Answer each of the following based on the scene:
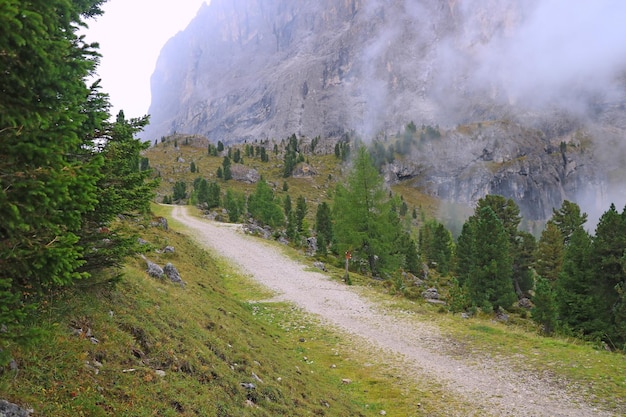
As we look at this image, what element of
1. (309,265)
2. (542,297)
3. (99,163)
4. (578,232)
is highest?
(578,232)

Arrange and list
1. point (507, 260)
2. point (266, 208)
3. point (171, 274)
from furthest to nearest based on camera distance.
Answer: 1. point (266, 208)
2. point (507, 260)
3. point (171, 274)

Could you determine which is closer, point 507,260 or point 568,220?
point 507,260

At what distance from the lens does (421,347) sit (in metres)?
16.5

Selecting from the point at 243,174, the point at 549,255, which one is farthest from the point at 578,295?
the point at 243,174

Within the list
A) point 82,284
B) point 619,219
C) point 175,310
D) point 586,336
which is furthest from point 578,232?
point 82,284

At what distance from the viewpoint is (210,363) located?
9406 millimetres

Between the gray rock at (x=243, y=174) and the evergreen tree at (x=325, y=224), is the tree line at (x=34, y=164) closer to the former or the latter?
the evergreen tree at (x=325, y=224)

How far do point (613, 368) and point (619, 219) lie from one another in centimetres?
1962

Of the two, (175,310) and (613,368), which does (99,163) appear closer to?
(175,310)

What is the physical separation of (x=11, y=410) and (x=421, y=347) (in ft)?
49.2

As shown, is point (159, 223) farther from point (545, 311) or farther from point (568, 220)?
point (568, 220)

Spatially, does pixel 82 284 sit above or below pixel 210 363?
above

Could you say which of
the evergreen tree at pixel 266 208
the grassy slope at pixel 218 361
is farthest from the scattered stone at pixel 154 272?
the evergreen tree at pixel 266 208

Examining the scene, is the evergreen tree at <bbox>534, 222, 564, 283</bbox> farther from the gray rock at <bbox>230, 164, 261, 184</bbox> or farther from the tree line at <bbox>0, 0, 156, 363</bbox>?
the gray rock at <bbox>230, 164, 261, 184</bbox>
